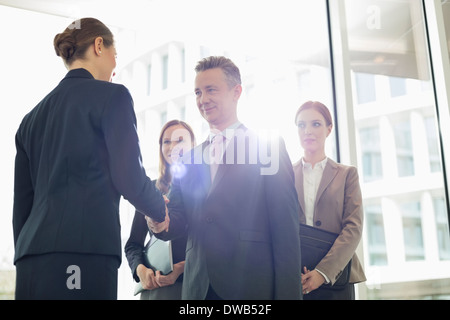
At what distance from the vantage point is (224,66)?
77.9 inches

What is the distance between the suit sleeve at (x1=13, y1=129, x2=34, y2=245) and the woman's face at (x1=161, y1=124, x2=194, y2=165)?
924 mm

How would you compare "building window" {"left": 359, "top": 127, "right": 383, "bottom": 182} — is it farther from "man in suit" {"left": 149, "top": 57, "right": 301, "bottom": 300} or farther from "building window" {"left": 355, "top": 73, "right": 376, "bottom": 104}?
"man in suit" {"left": 149, "top": 57, "right": 301, "bottom": 300}

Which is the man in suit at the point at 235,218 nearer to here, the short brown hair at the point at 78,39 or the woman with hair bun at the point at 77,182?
the woman with hair bun at the point at 77,182

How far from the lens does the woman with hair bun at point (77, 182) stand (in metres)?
1.41

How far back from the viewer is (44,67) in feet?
11.3

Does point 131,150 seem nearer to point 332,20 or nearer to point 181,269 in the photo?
point 181,269

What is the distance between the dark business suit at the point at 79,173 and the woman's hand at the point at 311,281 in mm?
709

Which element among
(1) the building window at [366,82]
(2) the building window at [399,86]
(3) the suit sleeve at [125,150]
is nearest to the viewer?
(3) the suit sleeve at [125,150]

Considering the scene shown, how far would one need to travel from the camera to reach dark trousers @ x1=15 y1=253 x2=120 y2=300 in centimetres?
139

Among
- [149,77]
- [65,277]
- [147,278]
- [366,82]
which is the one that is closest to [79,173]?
[65,277]

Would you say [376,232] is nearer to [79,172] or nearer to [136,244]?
[136,244]

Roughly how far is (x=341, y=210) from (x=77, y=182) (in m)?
1.26

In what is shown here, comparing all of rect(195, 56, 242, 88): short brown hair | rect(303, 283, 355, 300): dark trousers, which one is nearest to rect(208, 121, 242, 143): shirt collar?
rect(195, 56, 242, 88): short brown hair

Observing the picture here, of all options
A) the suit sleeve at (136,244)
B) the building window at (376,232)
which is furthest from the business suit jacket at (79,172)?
the building window at (376,232)
